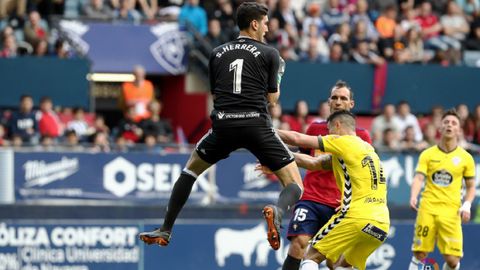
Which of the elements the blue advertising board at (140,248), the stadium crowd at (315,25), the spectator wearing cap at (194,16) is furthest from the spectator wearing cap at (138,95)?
the blue advertising board at (140,248)

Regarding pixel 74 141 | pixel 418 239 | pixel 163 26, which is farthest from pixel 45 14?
pixel 418 239

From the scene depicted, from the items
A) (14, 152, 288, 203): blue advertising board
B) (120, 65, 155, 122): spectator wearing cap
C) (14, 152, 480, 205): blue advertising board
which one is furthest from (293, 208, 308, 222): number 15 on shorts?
(120, 65, 155, 122): spectator wearing cap

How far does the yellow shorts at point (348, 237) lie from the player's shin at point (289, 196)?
119 centimetres

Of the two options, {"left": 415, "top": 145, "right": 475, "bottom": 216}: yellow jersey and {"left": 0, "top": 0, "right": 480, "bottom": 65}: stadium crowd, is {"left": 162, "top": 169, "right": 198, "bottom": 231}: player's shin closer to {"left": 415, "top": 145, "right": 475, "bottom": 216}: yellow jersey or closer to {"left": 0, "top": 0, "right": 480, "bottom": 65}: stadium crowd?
{"left": 415, "top": 145, "right": 475, "bottom": 216}: yellow jersey

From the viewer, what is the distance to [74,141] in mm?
20734

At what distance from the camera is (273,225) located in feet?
36.9

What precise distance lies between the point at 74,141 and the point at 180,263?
11.8ft

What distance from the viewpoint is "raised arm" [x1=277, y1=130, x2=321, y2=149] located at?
40.5ft

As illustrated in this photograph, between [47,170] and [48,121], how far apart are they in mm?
1435

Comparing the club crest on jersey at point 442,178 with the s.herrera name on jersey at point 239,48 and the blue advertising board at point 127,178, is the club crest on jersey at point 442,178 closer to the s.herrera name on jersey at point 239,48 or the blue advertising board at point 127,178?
the blue advertising board at point 127,178

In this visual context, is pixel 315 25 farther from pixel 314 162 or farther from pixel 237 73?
pixel 237 73

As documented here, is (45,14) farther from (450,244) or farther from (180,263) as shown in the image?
(450,244)

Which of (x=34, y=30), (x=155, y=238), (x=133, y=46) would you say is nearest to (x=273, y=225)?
(x=155, y=238)

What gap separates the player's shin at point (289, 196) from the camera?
38.3 feet
